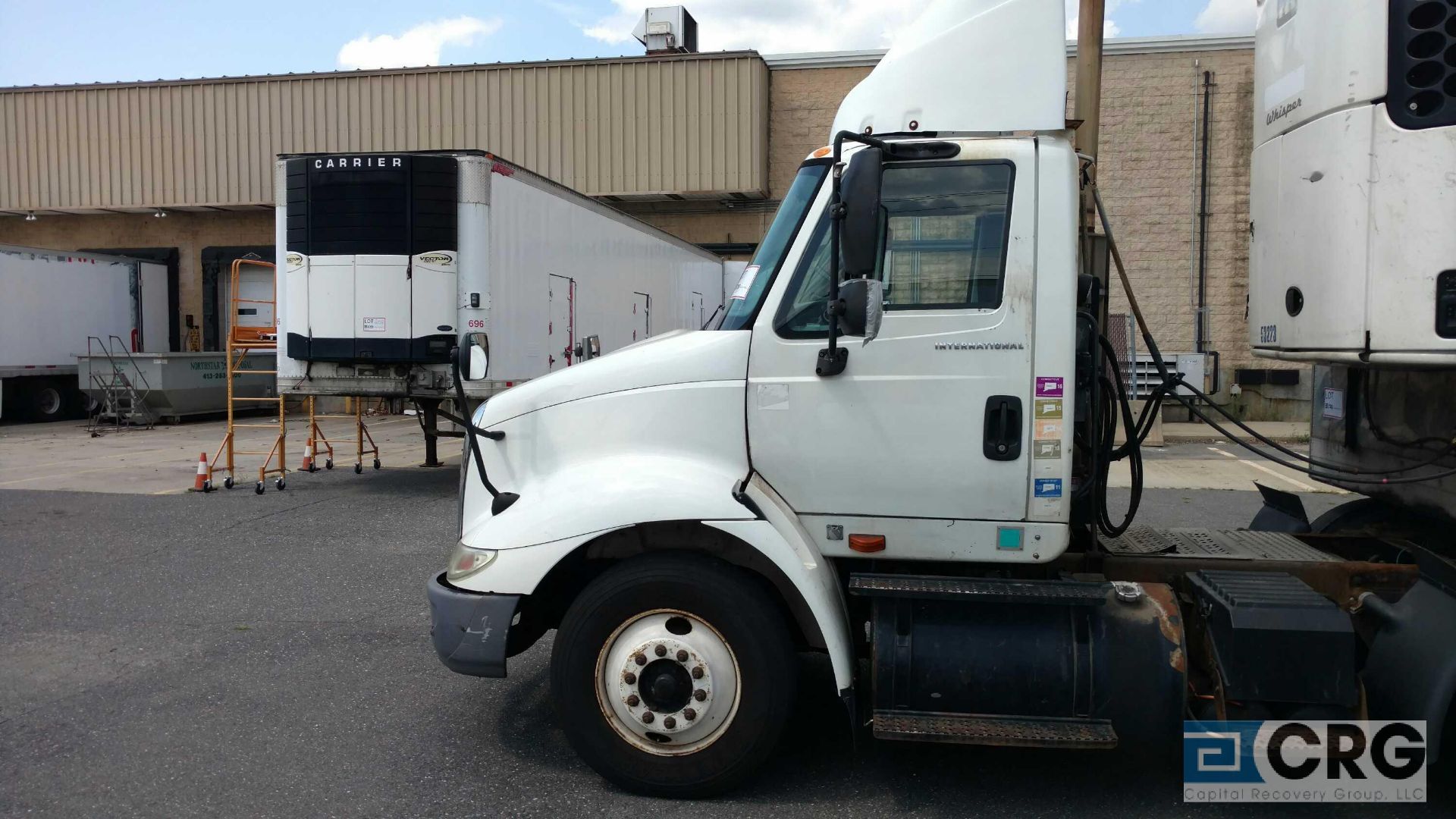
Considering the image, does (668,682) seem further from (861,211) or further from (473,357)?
(861,211)

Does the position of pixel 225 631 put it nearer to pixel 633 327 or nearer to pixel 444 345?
pixel 444 345

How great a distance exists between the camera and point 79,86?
24.2 meters

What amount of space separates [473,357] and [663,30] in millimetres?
20739

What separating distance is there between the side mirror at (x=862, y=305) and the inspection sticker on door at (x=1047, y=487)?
2.86 feet

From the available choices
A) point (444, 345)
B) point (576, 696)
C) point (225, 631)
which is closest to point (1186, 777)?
point (576, 696)

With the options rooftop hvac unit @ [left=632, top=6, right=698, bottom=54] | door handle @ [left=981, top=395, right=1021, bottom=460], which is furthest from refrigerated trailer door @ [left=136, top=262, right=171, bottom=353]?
door handle @ [left=981, top=395, right=1021, bottom=460]

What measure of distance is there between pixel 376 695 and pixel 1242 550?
408 cm

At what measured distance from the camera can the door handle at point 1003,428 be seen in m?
3.85

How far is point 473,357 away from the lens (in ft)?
14.2

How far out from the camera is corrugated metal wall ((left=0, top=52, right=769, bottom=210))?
21938mm

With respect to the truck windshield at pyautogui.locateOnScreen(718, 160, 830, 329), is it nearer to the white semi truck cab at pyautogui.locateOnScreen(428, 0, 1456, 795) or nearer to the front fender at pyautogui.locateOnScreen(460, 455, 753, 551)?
the white semi truck cab at pyautogui.locateOnScreen(428, 0, 1456, 795)

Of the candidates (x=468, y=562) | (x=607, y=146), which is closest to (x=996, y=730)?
(x=468, y=562)

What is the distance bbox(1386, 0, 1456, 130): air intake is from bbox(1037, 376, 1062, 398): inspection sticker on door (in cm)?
143

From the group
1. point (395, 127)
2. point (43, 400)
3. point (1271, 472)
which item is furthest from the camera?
point (395, 127)
